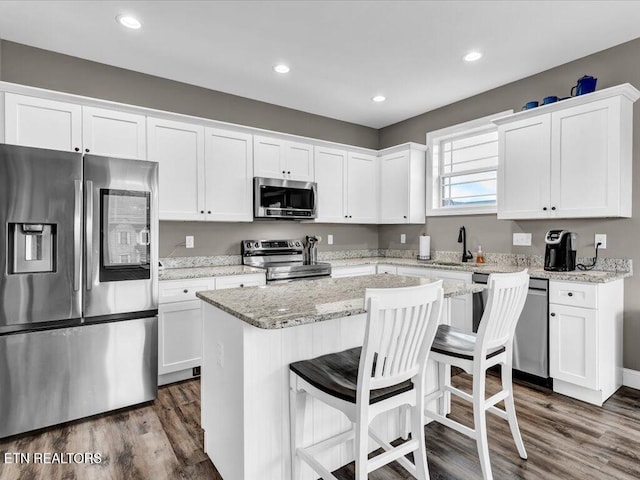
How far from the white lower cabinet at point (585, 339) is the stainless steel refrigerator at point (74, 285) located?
10.1ft

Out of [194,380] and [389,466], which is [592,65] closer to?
[389,466]

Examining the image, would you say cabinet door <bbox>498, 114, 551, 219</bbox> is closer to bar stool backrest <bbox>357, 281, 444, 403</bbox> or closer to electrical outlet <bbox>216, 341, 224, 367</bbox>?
bar stool backrest <bbox>357, 281, 444, 403</bbox>

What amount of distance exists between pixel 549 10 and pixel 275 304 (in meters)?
2.75

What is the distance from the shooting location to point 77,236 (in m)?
2.32

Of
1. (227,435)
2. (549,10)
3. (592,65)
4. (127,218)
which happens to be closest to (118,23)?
(127,218)

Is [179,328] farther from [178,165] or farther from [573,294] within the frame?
[573,294]

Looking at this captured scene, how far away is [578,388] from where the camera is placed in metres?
2.68

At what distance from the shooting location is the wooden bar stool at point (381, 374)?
4.21 ft

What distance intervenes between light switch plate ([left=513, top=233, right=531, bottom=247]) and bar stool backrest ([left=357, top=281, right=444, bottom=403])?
8.66 ft

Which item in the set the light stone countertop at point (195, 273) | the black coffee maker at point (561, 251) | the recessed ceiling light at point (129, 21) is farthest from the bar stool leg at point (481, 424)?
the recessed ceiling light at point (129, 21)

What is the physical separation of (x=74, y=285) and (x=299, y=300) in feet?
5.34

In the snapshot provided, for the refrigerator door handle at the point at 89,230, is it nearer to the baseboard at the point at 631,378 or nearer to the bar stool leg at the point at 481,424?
the bar stool leg at the point at 481,424

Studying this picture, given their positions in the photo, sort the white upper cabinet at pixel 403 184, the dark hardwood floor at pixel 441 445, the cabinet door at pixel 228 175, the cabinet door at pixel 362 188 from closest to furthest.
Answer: the dark hardwood floor at pixel 441 445 → the cabinet door at pixel 228 175 → the white upper cabinet at pixel 403 184 → the cabinet door at pixel 362 188

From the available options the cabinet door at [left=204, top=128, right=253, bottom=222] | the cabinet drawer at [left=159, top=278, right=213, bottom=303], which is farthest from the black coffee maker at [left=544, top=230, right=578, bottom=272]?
the cabinet drawer at [left=159, top=278, right=213, bottom=303]
